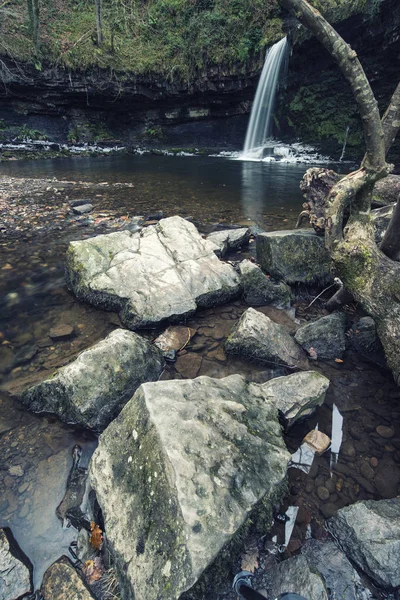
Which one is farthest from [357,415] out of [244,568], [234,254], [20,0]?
[20,0]

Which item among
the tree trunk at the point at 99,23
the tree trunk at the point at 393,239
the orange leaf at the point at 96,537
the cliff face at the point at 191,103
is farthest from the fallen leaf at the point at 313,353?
the tree trunk at the point at 99,23

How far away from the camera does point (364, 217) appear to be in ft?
12.1

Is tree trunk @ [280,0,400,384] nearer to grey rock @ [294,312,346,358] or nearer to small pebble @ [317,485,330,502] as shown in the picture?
grey rock @ [294,312,346,358]

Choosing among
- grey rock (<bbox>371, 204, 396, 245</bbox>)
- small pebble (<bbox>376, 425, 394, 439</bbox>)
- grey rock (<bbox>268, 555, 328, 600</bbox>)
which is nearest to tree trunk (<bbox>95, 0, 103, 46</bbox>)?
grey rock (<bbox>371, 204, 396, 245</bbox>)

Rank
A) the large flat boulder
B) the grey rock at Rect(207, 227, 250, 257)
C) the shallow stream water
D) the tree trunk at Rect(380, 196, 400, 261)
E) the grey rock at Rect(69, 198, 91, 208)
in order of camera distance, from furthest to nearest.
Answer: the grey rock at Rect(69, 198, 91, 208) < the grey rock at Rect(207, 227, 250, 257) < the large flat boulder < the tree trunk at Rect(380, 196, 400, 261) < the shallow stream water

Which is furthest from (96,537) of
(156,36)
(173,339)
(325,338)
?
(156,36)

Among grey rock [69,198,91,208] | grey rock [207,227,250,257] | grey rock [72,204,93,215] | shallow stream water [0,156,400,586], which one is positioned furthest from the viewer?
grey rock [69,198,91,208]

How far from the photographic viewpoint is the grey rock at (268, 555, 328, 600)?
166cm

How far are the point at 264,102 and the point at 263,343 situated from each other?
2674 centimetres

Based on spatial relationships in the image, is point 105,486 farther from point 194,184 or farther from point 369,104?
point 194,184

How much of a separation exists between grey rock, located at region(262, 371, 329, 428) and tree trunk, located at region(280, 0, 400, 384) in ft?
2.59

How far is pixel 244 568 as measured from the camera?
1852 millimetres

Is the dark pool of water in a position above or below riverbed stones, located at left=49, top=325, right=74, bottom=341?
above

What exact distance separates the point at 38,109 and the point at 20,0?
13.0 m
